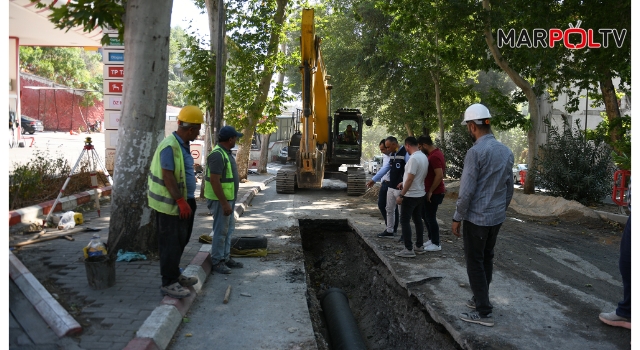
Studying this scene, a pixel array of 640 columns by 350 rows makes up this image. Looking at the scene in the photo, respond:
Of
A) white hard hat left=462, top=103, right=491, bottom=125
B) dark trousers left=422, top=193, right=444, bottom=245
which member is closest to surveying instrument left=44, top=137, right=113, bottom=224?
dark trousers left=422, top=193, right=444, bottom=245

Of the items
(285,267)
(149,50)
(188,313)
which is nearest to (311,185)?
(285,267)

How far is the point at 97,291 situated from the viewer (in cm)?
539

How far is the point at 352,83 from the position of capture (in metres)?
32.2

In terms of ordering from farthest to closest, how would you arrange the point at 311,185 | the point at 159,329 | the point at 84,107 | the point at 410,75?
the point at 84,107 < the point at 410,75 < the point at 311,185 < the point at 159,329

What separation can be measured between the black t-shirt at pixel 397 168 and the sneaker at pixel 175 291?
14.4 feet

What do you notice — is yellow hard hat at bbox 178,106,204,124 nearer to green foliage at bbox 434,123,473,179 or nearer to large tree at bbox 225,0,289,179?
large tree at bbox 225,0,289,179

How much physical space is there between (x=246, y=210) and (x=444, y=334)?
9111mm

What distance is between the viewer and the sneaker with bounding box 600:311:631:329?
→ 4965 mm

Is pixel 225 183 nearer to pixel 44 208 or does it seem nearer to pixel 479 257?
pixel 479 257

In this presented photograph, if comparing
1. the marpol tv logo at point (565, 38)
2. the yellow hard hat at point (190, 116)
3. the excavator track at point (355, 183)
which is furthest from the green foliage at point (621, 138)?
the yellow hard hat at point (190, 116)

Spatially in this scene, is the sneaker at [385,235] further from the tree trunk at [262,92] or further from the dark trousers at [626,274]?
the tree trunk at [262,92]

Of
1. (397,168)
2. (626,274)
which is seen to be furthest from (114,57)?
(626,274)
